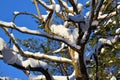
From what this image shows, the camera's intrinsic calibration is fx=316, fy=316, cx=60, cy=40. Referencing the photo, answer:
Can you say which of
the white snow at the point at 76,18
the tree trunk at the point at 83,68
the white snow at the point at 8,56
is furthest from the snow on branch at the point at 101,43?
the white snow at the point at 8,56

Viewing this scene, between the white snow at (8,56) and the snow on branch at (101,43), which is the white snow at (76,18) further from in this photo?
the snow on branch at (101,43)

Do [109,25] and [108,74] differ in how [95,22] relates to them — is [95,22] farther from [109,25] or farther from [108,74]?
[109,25]

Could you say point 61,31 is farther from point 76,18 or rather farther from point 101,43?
point 76,18

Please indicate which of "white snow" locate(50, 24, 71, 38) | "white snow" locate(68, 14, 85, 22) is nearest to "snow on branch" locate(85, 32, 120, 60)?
"white snow" locate(50, 24, 71, 38)

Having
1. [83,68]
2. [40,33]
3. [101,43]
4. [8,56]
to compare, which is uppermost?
[40,33]

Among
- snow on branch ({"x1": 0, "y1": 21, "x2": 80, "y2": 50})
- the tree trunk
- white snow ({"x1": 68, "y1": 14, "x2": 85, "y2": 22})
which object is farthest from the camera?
the tree trunk

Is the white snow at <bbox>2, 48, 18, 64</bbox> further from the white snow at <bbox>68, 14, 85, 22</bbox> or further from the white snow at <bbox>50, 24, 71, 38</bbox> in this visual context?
the white snow at <bbox>50, 24, 71, 38</bbox>

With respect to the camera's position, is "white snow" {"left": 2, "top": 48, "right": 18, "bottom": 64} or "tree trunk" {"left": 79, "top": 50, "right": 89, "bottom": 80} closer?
"white snow" {"left": 2, "top": 48, "right": 18, "bottom": 64}

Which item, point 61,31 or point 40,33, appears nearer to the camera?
point 40,33

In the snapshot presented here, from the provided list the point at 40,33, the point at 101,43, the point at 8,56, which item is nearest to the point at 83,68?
the point at 101,43

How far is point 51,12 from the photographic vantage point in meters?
6.82

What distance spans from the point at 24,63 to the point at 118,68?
4.10 metres

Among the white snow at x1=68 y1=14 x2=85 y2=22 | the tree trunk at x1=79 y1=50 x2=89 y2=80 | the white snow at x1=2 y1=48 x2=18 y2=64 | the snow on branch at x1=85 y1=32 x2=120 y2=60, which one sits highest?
the white snow at x1=68 y1=14 x2=85 y2=22

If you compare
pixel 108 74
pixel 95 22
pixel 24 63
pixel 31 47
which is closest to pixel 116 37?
pixel 108 74
